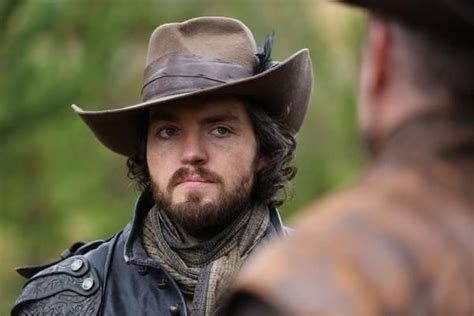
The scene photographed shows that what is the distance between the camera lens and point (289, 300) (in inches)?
92.5

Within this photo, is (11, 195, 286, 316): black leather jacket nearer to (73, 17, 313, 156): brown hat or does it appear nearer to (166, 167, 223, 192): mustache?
(166, 167, 223, 192): mustache

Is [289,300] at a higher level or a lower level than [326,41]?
higher

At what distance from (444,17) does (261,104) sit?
2.90 m

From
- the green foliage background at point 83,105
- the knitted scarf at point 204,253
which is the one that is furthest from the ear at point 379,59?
the green foliage background at point 83,105

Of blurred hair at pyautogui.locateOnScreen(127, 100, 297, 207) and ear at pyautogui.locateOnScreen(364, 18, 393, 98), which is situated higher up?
ear at pyautogui.locateOnScreen(364, 18, 393, 98)

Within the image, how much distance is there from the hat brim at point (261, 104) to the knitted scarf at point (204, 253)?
Result: 1.17 ft

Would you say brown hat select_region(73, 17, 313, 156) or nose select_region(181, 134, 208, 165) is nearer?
nose select_region(181, 134, 208, 165)

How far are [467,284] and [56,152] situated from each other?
12528 mm

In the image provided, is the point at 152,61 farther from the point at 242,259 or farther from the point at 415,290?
the point at 415,290

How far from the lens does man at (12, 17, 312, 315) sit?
511 centimetres

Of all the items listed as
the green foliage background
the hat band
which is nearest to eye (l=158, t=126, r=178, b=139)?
the hat band

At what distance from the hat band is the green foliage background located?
7098 millimetres

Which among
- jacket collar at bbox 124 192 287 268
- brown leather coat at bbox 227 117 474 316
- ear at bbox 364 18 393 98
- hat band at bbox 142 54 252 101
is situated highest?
ear at bbox 364 18 393 98

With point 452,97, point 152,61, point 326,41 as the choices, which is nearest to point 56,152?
point 326,41
